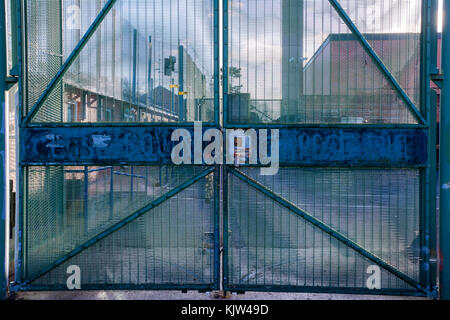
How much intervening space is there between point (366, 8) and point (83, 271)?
18.1 ft

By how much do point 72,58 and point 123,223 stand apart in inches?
97.3

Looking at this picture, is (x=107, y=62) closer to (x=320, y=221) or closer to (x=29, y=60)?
(x=29, y=60)

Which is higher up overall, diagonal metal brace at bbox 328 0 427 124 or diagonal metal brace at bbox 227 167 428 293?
diagonal metal brace at bbox 328 0 427 124

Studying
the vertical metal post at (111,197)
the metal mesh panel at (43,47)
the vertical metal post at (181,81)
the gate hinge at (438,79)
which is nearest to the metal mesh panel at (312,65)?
the gate hinge at (438,79)

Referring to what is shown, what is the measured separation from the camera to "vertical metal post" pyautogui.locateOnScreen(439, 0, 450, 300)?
12.6ft

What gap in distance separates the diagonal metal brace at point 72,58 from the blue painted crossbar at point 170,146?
0.92ft

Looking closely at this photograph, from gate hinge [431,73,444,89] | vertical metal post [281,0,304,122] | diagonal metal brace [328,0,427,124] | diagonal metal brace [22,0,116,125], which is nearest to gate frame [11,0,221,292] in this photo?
diagonal metal brace [22,0,116,125]

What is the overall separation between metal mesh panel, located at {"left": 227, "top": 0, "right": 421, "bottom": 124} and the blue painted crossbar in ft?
0.83

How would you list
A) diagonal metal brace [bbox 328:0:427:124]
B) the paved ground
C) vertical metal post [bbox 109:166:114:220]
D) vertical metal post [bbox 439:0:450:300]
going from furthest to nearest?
the paved ground < vertical metal post [bbox 109:166:114:220] < diagonal metal brace [bbox 328:0:427:124] < vertical metal post [bbox 439:0:450:300]

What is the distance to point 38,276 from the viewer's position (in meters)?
4.13

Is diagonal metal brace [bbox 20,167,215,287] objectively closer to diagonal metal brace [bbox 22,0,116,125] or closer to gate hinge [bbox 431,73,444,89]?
diagonal metal brace [bbox 22,0,116,125]

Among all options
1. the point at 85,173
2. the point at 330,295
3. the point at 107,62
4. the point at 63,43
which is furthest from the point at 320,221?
the point at 63,43

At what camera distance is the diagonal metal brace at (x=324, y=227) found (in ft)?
13.1

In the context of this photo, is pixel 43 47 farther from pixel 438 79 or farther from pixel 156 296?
pixel 438 79
